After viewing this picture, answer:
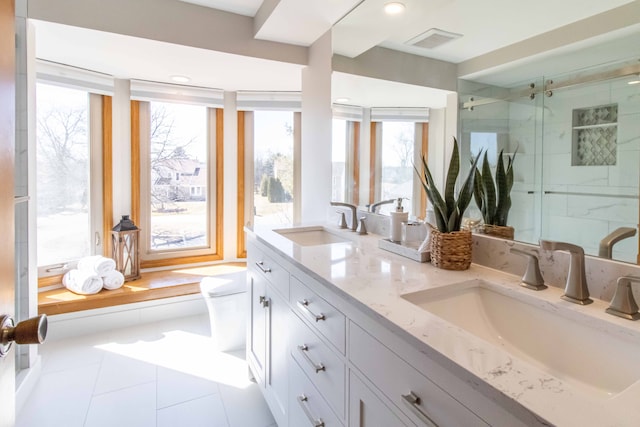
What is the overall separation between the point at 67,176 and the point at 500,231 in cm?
322

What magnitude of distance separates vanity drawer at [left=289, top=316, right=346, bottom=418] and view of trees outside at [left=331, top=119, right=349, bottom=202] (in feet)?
3.49

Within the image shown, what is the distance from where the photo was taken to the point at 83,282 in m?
2.65

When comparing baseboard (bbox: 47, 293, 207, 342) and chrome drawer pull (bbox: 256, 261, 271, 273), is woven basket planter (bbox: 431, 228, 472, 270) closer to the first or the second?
chrome drawer pull (bbox: 256, 261, 271, 273)

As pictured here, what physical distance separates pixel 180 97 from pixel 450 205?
2881mm

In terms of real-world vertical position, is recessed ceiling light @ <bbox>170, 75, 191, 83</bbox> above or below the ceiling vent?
above

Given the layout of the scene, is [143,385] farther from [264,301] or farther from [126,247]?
[126,247]

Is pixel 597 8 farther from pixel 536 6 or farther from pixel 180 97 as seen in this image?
pixel 180 97

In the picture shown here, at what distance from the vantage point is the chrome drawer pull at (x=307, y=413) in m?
1.13

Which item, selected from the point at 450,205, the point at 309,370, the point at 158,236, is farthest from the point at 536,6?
the point at 158,236

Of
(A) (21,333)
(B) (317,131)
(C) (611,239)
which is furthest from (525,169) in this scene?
(B) (317,131)

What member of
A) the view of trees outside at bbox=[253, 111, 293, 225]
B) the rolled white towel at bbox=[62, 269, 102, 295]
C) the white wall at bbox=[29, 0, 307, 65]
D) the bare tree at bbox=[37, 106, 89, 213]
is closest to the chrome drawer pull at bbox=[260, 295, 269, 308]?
the white wall at bbox=[29, 0, 307, 65]

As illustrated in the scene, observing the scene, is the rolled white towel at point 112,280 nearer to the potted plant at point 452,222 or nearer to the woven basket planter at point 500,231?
the potted plant at point 452,222

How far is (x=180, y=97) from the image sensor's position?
3.23 metres

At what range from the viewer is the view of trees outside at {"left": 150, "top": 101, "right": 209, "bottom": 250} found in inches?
130
